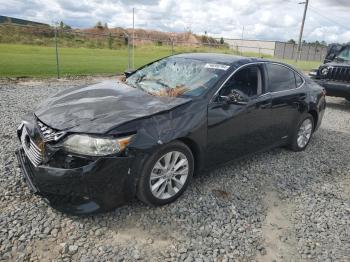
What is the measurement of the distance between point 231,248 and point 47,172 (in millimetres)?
1795

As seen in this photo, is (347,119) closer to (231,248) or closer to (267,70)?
(267,70)

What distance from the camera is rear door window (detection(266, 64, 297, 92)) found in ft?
15.6

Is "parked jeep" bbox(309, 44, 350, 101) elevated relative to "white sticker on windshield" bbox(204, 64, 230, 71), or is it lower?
lower

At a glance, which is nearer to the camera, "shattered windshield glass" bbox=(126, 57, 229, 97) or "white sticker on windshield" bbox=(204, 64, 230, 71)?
"shattered windshield glass" bbox=(126, 57, 229, 97)

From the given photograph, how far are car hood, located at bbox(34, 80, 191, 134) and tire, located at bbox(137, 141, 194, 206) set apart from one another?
1.40ft

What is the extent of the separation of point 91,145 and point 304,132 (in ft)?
13.2

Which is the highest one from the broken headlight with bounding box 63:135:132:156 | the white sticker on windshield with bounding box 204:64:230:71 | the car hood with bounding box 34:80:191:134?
the white sticker on windshield with bounding box 204:64:230:71

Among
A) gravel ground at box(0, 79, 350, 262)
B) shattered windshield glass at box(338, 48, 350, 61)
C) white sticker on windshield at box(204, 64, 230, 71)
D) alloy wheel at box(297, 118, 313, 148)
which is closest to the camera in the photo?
gravel ground at box(0, 79, 350, 262)

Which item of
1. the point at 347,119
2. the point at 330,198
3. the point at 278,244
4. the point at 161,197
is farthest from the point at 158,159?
the point at 347,119

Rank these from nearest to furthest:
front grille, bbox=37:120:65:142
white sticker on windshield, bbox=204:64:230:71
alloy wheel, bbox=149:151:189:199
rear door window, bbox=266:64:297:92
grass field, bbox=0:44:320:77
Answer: front grille, bbox=37:120:65:142, alloy wheel, bbox=149:151:189:199, white sticker on windshield, bbox=204:64:230:71, rear door window, bbox=266:64:297:92, grass field, bbox=0:44:320:77

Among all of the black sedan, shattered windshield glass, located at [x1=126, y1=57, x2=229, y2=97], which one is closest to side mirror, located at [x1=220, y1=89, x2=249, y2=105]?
the black sedan

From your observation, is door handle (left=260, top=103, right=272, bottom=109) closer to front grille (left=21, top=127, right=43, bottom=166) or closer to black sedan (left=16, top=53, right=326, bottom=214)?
black sedan (left=16, top=53, right=326, bottom=214)

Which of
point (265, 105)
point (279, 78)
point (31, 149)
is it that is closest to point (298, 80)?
point (279, 78)

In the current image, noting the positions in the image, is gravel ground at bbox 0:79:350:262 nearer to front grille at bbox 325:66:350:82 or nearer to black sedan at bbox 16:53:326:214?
black sedan at bbox 16:53:326:214
